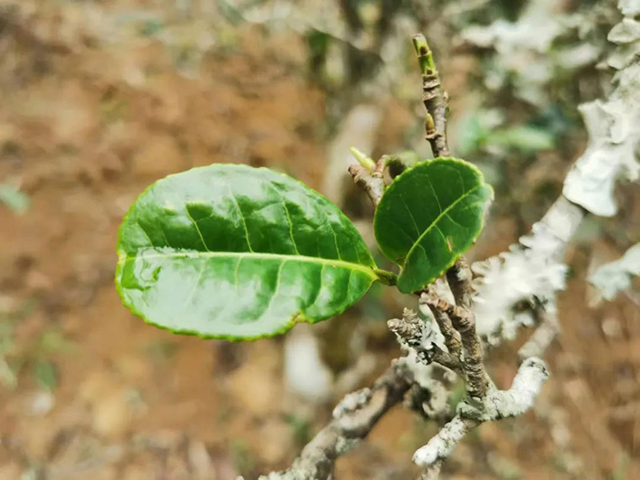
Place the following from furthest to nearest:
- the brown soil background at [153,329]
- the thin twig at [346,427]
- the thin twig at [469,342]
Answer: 1. the brown soil background at [153,329]
2. the thin twig at [346,427]
3. the thin twig at [469,342]

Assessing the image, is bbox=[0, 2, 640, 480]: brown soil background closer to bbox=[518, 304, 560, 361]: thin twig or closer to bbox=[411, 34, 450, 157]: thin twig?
bbox=[518, 304, 560, 361]: thin twig

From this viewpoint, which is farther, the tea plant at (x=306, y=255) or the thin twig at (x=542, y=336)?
the thin twig at (x=542, y=336)

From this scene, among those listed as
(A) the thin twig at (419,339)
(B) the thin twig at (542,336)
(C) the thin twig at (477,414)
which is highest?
(A) the thin twig at (419,339)

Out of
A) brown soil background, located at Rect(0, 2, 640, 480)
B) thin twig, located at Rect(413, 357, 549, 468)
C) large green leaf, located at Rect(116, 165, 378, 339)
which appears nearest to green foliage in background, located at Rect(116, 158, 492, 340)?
large green leaf, located at Rect(116, 165, 378, 339)

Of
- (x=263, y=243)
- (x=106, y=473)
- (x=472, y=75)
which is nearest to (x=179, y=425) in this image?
(x=106, y=473)

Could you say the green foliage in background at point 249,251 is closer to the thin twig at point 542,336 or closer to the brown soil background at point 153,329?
the thin twig at point 542,336

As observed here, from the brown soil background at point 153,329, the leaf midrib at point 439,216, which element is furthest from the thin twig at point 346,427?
the brown soil background at point 153,329

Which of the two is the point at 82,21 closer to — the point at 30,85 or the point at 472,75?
the point at 30,85

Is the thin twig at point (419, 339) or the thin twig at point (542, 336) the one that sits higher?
the thin twig at point (419, 339)
